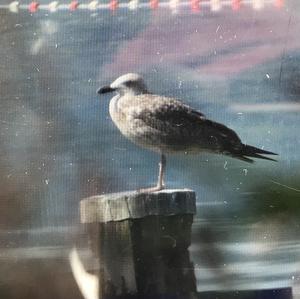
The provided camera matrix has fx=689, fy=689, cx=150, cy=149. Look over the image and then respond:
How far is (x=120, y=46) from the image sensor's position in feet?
2.64

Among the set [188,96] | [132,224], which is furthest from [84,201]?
[188,96]

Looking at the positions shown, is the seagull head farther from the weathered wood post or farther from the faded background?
the weathered wood post

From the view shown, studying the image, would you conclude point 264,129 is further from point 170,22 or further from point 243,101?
point 170,22

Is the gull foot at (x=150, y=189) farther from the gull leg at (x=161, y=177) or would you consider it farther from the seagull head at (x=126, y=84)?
the seagull head at (x=126, y=84)

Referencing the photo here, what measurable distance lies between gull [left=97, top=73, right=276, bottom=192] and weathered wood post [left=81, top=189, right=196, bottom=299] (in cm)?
3

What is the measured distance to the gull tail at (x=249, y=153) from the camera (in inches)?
31.5

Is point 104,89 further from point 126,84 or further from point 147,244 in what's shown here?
point 147,244

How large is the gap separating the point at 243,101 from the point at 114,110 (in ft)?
0.49

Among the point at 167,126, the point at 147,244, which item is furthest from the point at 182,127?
the point at 147,244

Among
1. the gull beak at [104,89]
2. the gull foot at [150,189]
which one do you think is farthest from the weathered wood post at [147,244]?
the gull beak at [104,89]

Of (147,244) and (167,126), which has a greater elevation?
(167,126)

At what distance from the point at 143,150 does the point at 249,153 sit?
0.12 metres

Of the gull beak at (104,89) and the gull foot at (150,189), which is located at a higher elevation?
the gull beak at (104,89)

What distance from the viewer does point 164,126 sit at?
793 mm
